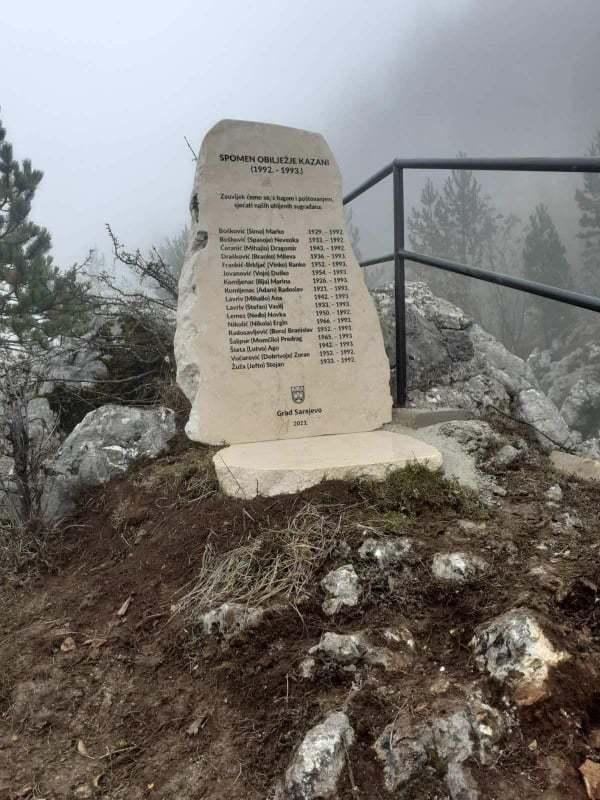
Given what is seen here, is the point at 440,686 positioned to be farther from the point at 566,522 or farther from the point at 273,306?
the point at 273,306

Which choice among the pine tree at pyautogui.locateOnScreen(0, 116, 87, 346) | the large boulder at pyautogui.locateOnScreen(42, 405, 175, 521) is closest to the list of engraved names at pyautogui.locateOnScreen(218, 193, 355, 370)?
the large boulder at pyautogui.locateOnScreen(42, 405, 175, 521)

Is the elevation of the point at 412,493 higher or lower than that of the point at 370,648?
higher

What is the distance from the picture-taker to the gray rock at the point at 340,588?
211 cm

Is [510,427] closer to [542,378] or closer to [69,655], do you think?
[69,655]

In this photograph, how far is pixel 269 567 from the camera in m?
2.32

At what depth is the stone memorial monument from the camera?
3.56 meters

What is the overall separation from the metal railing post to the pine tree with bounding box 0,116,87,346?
8656mm

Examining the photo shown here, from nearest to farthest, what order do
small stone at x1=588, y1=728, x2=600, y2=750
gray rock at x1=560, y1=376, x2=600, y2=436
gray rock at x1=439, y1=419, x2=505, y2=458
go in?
small stone at x1=588, y1=728, x2=600, y2=750, gray rock at x1=439, y1=419, x2=505, y2=458, gray rock at x1=560, y1=376, x2=600, y2=436

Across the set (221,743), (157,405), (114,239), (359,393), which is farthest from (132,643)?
(114,239)

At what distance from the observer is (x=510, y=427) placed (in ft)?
13.6

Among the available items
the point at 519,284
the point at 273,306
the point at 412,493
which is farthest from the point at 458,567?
the point at 273,306

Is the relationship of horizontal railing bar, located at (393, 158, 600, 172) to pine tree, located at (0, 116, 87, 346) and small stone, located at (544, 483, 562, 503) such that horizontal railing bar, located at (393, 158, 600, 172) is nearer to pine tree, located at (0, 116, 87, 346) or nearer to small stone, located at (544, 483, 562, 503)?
small stone, located at (544, 483, 562, 503)

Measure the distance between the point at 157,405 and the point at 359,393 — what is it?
167 centimetres

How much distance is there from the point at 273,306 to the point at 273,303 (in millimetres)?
18
